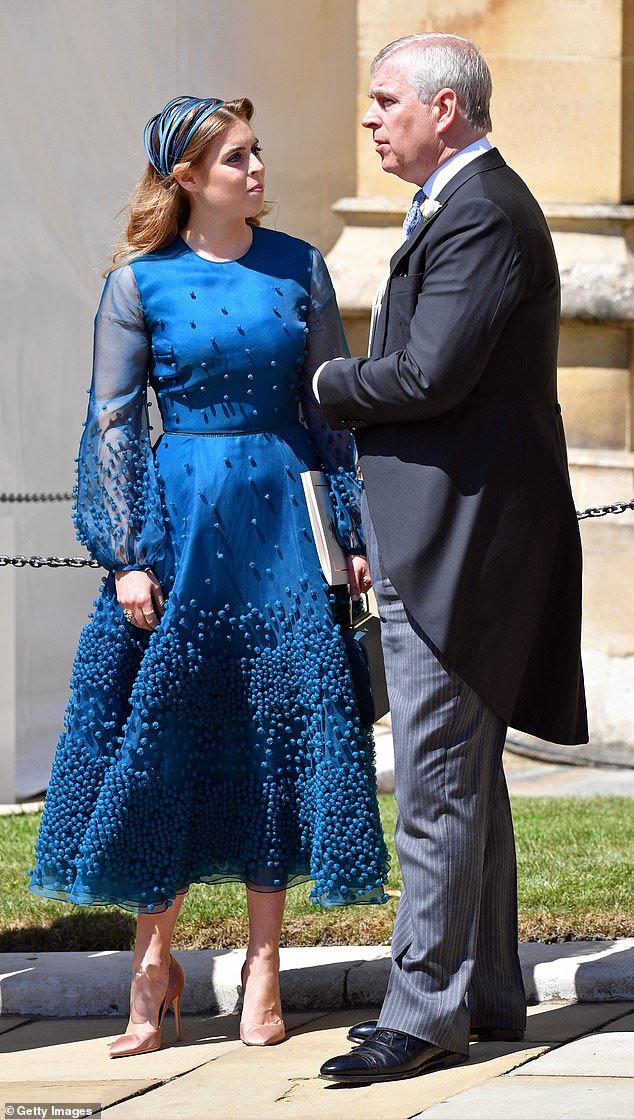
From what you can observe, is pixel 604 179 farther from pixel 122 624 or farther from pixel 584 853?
pixel 122 624

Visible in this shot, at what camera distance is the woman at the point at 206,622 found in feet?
11.8

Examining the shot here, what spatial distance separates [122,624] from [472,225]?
1119mm

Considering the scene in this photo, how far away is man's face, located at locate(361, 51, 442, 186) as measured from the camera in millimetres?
3281

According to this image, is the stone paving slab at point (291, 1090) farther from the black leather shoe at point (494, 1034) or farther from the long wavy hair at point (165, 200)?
the long wavy hair at point (165, 200)

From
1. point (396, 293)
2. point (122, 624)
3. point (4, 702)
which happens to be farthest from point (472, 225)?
point (4, 702)

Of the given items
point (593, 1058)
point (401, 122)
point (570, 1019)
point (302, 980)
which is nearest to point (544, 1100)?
point (593, 1058)

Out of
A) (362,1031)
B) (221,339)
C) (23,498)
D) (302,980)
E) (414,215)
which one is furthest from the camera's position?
(23,498)

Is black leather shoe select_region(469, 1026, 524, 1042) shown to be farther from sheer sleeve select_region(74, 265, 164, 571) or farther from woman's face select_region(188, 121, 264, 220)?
woman's face select_region(188, 121, 264, 220)

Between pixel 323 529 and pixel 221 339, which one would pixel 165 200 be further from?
pixel 323 529

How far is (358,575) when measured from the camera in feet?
12.1

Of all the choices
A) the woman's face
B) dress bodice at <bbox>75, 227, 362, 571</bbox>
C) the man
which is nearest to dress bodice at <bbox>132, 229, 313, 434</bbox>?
dress bodice at <bbox>75, 227, 362, 571</bbox>

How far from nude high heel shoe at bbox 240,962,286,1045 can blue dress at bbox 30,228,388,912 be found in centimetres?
28

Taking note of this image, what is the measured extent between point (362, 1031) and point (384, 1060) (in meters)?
0.24

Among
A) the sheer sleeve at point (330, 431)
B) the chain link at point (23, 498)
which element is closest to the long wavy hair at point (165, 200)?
the sheer sleeve at point (330, 431)
